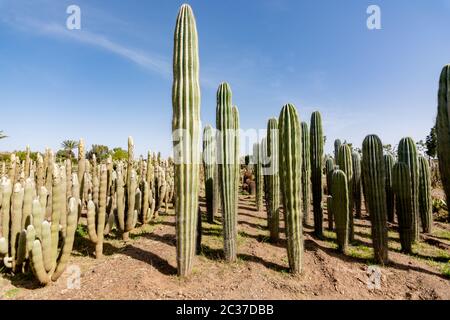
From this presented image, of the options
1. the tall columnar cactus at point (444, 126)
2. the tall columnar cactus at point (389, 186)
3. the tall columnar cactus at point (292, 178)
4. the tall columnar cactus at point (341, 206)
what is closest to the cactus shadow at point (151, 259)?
the tall columnar cactus at point (292, 178)

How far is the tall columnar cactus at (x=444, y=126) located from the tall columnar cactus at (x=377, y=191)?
1121mm

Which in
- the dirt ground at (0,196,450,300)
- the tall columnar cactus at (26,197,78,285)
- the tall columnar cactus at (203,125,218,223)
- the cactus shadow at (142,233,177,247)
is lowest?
the dirt ground at (0,196,450,300)

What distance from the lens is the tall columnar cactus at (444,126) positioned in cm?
506

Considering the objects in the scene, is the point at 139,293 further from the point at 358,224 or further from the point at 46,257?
the point at 358,224

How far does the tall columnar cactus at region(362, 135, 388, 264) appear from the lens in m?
5.06

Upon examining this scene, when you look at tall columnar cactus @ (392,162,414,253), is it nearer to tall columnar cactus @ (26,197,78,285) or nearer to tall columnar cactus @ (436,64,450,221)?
tall columnar cactus @ (436,64,450,221)

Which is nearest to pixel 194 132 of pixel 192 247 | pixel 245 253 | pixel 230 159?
pixel 230 159

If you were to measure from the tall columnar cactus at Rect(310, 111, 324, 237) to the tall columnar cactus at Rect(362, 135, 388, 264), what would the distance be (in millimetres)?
1446

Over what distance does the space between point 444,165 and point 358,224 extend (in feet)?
10.8

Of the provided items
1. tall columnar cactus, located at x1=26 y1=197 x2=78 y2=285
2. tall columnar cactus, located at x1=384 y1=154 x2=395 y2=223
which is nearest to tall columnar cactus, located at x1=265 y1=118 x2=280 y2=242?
tall columnar cactus, located at x1=26 y1=197 x2=78 y2=285

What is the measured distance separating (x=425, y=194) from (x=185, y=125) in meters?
6.57

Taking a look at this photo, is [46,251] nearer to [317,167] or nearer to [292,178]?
[292,178]
